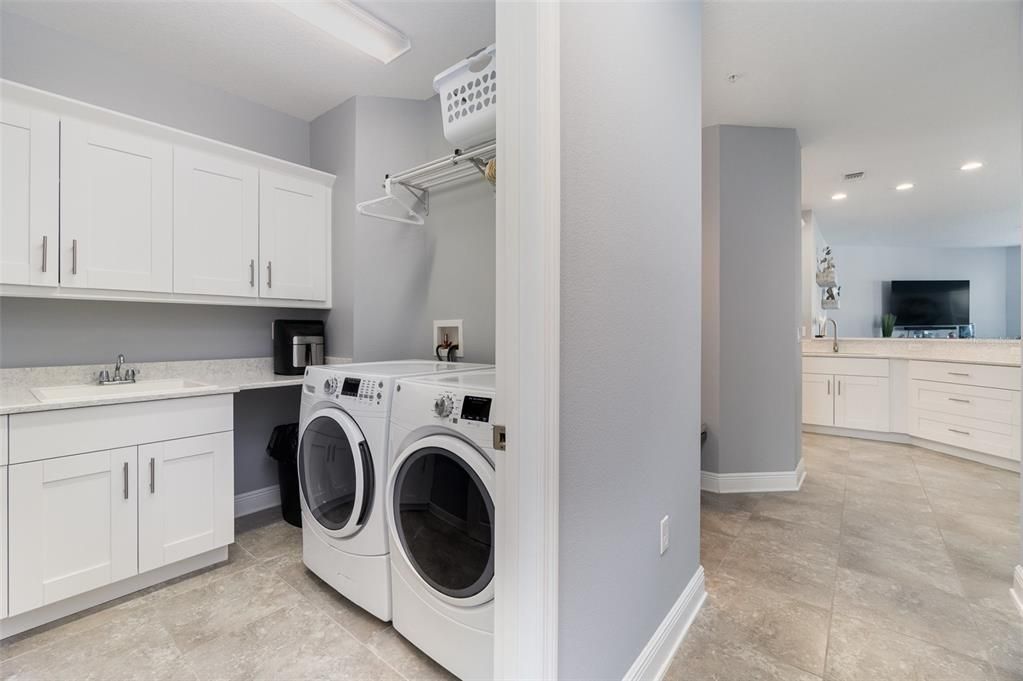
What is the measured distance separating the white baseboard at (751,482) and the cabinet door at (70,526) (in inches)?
126

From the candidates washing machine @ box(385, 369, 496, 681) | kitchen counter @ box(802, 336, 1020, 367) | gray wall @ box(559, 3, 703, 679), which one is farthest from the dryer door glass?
kitchen counter @ box(802, 336, 1020, 367)

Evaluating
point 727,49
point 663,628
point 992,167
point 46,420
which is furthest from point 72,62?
point 992,167

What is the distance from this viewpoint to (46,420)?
5.34 feet

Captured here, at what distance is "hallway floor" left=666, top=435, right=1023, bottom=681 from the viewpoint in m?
1.45

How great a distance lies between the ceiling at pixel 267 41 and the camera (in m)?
1.94

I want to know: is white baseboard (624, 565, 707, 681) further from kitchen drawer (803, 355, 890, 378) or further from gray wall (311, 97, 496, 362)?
kitchen drawer (803, 355, 890, 378)

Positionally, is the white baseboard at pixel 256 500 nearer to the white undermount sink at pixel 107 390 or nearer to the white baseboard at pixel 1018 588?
the white undermount sink at pixel 107 390

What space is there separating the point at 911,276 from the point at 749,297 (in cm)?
685

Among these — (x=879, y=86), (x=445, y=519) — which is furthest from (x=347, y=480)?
(x=879, y=86)

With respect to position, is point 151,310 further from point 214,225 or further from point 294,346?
point 294,346

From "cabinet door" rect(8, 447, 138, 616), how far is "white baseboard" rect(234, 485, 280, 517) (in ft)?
2.87

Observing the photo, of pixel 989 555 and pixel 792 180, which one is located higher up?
pixel 792 180

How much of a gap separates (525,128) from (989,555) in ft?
9.85

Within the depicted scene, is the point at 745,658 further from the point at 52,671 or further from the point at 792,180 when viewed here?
the point at 792,180
